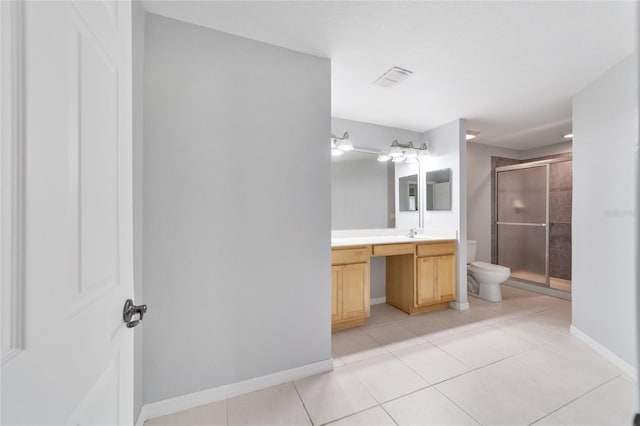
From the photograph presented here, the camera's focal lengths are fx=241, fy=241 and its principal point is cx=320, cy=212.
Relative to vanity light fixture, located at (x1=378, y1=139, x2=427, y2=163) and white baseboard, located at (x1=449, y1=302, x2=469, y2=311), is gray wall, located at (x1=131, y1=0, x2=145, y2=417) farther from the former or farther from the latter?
white baseboard, located at (x1=449, y1=302, x2=469, y2=311)

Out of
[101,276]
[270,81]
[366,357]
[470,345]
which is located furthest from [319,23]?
[470,345]

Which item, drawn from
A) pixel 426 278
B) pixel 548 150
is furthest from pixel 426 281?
pixel 548 150

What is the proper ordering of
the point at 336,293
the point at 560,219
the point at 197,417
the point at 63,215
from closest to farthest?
the point at 63,215, the point at 197,417, the point at 336,293, the point at 560,219

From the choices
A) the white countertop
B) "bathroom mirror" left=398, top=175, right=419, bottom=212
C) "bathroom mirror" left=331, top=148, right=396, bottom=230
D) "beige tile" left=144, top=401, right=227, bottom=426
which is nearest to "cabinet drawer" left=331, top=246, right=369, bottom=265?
the white countertop

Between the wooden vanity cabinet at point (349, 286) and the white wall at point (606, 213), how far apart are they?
6.31 ft

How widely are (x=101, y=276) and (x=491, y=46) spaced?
8.10 feet

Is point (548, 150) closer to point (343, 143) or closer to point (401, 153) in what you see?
point (401, 153)

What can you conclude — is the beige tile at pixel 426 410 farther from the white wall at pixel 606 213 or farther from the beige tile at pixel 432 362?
the white wall at pixel 606 213

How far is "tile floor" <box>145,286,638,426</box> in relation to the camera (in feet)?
4.57

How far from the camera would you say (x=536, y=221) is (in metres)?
3.78

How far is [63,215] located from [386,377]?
2.00 m

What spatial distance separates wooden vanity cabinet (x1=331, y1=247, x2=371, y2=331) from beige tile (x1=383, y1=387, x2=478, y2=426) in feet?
2.95

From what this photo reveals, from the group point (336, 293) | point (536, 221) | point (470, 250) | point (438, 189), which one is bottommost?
point (336, 293)

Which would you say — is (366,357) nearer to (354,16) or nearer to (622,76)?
(354,16)
